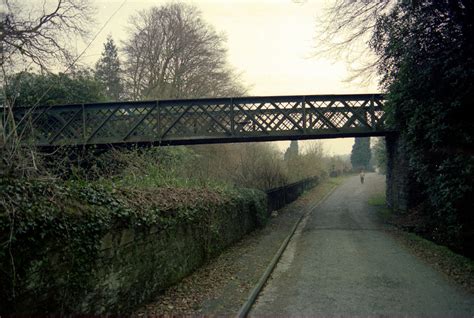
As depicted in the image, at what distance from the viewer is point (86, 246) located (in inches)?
184

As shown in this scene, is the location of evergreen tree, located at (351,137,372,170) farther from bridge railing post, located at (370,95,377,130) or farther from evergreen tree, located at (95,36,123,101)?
bridge railing post, located at (370,95,377,130)

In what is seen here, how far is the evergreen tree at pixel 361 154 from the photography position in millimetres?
97625

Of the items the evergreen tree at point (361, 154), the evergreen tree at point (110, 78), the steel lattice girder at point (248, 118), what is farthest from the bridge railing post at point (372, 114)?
the evergreen tree at point (361, 154)

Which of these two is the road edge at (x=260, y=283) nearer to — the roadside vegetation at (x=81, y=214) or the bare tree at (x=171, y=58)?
the roadside vegetation at (x=81, y=214)

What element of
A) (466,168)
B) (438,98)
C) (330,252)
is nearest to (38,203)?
(330,252)

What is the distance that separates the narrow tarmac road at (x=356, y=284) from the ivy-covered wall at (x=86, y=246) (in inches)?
77.4

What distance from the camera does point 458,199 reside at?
1050 centimetres

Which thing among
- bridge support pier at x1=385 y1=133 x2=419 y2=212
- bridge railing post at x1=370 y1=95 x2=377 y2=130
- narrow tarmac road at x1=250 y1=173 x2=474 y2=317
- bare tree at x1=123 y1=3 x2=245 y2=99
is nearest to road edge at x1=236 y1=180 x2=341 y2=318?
narrow tarmac road at x1=250 y1=173 x2=474 y2=317

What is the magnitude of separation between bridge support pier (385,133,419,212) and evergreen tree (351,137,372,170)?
7575 centimetres

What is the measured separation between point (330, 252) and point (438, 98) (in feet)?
17.9

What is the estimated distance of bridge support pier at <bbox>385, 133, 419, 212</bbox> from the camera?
64.4 ft

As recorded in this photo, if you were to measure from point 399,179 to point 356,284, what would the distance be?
1448 cm

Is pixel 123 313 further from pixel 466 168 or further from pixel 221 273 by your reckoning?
pixel 466 168

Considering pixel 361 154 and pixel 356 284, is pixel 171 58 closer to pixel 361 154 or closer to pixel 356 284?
pixel 356 284
